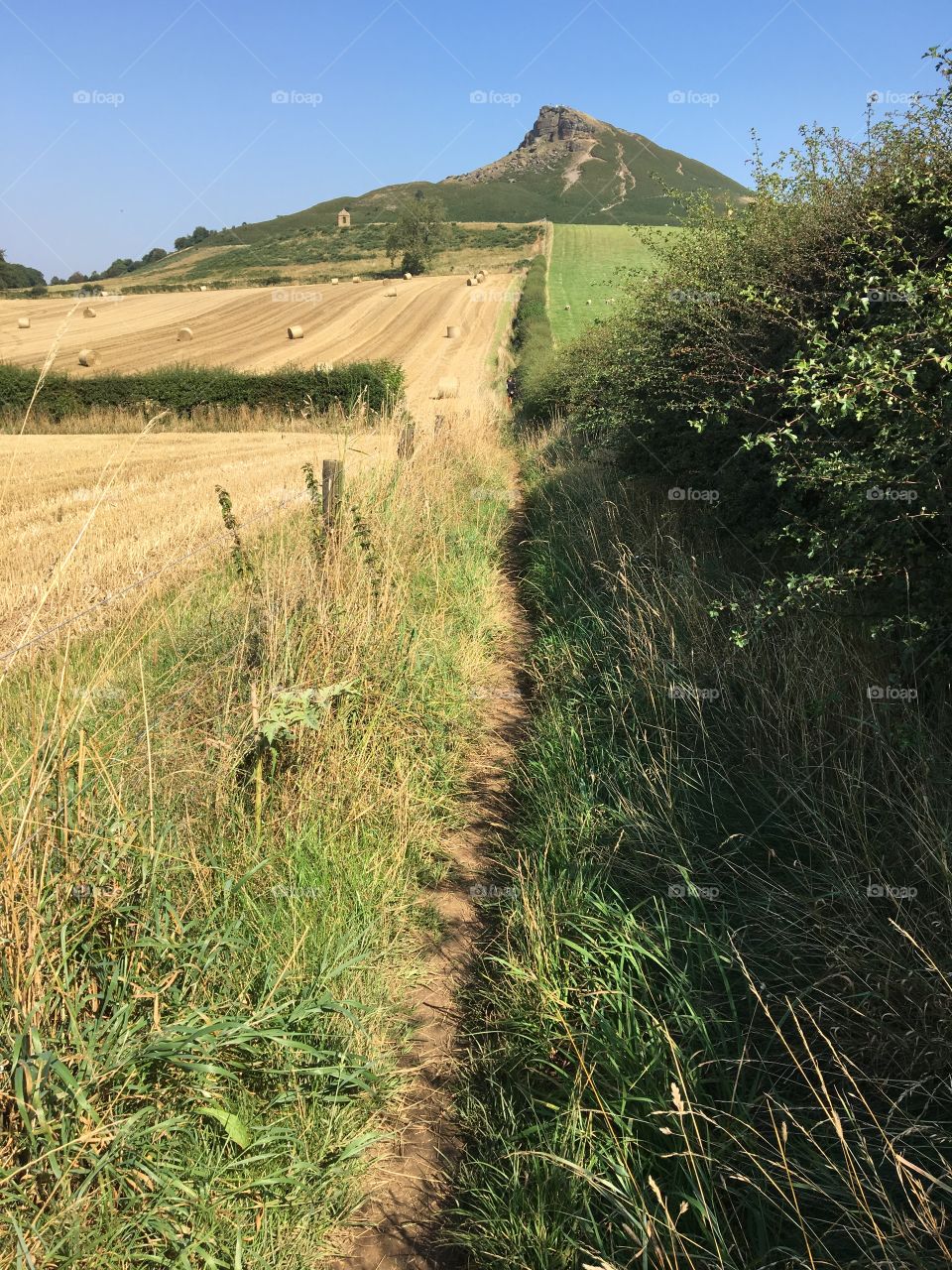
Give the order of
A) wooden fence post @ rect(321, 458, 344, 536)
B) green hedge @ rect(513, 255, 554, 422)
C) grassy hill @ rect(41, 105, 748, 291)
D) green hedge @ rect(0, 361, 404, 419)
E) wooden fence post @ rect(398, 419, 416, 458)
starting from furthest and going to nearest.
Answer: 1. grassy hill @ rect(41, 105, 748, 291)
2. green hedge @ rect(0, 361, 404, 419)
3. green hedge @ rect(513, 255, 554, 422)
4. wooden fence post @ rect(398, 419, 416, 458)
5. wooden fence post @ rect(321, 458, 344, 536)

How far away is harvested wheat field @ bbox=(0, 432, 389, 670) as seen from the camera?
561 centimetres

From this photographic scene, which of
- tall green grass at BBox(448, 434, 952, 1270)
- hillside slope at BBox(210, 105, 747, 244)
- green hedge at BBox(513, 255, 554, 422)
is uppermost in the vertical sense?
hillside slope at BBox(210, 105, 747, 244)

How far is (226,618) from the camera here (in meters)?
4.76

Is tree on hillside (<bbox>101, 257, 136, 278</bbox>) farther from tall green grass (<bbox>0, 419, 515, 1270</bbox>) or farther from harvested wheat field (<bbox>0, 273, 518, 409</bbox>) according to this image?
tall green grass (<bbox>0, 419, 515, 1270</bbox>)

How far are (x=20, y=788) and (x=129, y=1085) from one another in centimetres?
93

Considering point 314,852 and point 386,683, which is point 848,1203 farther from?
point 386,683

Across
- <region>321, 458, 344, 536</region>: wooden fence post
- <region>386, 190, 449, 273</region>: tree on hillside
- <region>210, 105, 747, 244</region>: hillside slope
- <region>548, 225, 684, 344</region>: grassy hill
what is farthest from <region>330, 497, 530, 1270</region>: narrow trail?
<region>210, 105, 747, 244</region>: hillside slope

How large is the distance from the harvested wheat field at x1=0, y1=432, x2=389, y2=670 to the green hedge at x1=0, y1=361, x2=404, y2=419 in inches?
199

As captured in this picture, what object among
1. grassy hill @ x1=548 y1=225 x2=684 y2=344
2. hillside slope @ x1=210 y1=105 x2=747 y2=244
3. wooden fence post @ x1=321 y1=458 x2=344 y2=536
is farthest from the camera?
hillside slope @ x1=210 y1=105 x2=747 y2=244

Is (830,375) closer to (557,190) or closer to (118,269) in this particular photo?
(118,269)

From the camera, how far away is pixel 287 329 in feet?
118

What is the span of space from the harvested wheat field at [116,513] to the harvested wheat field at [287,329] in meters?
8.26

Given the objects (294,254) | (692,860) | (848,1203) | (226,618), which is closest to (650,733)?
(692,860)

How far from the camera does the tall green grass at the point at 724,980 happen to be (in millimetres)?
1816
